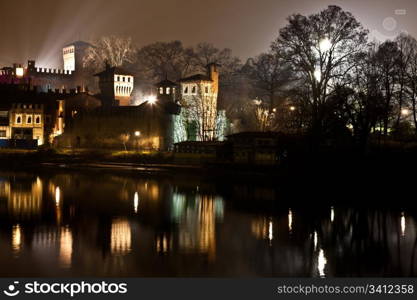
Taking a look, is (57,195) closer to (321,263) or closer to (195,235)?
(195,235)

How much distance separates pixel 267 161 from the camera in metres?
47.1

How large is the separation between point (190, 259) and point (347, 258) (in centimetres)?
479

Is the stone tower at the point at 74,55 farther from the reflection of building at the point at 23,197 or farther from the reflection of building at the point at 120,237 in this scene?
the reflection of building at the point at 120,237

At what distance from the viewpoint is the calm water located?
63.3 ft

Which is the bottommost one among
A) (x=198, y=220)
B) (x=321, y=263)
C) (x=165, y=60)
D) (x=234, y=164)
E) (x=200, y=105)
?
(x=321, y=263)

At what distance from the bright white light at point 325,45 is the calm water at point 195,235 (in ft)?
30.7

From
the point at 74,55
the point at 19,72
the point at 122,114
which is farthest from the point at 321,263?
the point at 74,55

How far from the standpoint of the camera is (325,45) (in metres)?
40.0

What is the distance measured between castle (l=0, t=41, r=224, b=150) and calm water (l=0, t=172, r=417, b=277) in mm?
24172

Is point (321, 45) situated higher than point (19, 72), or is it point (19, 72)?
point (19, 72)

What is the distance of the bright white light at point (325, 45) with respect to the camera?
131 ft

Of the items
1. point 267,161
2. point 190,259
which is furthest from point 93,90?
point 190,259

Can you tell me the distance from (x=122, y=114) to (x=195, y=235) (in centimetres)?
4060

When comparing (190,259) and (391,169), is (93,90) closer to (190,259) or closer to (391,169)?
(391,169)
